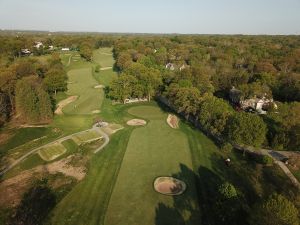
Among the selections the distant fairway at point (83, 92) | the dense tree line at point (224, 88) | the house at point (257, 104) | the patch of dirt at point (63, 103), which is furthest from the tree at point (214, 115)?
the patch of dirt at point (63, 103)

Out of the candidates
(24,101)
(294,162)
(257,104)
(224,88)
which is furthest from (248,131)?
(224,88)

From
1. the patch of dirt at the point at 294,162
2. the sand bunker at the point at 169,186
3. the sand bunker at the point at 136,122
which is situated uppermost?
the patch of dirt at the point at 294,162

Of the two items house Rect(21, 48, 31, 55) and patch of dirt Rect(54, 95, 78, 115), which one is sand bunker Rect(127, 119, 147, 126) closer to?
patch of dirt Rect(54, 95, 78, 115)

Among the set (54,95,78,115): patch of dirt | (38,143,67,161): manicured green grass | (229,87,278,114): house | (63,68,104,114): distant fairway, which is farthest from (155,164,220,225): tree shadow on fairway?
(54,95,78,115): patch of dirt

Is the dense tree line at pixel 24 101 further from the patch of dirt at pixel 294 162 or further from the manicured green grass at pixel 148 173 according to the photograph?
the patch of dirt at pixel 294 162

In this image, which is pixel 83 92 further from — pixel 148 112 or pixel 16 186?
pixel 16 186

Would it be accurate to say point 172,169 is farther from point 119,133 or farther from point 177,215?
point 119,133
